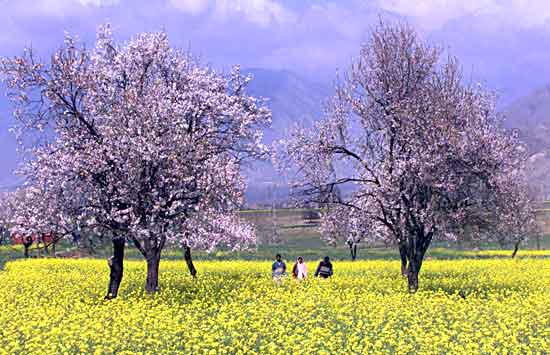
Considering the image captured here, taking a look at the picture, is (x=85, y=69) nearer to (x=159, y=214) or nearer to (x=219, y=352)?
(x=159, y=214)

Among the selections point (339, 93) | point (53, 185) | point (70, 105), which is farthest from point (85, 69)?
point (339, 93)

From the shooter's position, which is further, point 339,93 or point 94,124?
point 339,93

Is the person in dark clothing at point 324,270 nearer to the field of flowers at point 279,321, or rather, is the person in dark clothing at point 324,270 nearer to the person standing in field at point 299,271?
the field of flowers at point 279,321

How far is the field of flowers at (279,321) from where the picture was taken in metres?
19.5

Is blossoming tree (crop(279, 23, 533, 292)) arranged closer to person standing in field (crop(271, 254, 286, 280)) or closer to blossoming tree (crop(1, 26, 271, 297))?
person standing in field (crop(271, 254, 286, 280))

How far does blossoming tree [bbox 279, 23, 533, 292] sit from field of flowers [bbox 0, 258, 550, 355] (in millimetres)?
3365

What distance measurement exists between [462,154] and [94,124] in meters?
14.8

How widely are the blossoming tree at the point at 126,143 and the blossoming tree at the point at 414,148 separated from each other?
5377 millimetres

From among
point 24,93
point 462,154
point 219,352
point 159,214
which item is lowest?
point 219,352

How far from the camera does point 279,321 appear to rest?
893 inches

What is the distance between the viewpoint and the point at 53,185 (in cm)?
2920

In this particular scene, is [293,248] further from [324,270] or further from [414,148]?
[414,148]

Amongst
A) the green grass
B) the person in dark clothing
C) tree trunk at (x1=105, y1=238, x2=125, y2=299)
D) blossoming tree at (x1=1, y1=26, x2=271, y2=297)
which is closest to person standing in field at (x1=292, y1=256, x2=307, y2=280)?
the person in dark clothing

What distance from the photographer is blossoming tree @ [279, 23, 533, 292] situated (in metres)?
32.2
